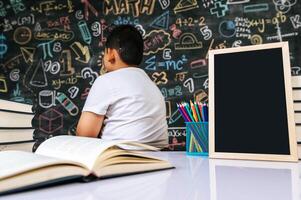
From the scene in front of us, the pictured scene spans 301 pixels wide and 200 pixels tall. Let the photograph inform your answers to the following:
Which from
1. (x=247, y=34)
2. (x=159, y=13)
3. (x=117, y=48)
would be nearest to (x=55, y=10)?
(x=159, y=13)

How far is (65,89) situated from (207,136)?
1631 millimetres

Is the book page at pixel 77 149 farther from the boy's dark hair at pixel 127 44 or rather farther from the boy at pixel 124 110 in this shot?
the boy's dark hair at pixel 127 44

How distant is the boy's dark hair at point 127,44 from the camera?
1561mm

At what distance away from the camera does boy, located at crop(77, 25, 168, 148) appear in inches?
51.4

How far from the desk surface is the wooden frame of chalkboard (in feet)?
0.56

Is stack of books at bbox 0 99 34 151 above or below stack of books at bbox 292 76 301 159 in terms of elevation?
below

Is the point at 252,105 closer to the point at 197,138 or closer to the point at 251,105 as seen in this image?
the point at 251,105

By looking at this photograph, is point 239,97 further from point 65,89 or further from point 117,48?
point 65,89

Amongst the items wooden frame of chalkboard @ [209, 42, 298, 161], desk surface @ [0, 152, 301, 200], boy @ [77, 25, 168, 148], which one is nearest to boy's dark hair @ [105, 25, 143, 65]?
boy @ [77, 25, 168, 148]

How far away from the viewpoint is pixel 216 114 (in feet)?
3.04

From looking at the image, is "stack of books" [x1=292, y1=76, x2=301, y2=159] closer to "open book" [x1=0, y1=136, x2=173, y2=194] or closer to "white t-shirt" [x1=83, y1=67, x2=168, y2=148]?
"open book" [x1=0, y1=136, x2=173, y2=194]

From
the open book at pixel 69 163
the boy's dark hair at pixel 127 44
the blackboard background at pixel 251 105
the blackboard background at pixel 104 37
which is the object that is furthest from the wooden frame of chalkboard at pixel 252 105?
the blackboard background at pixel 104 37

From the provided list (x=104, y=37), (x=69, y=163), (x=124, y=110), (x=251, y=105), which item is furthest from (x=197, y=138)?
(x=104, y=37)

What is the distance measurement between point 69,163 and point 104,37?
1977 millimetres
